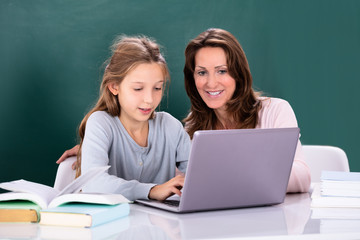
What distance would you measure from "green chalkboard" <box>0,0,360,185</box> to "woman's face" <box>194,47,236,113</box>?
17.5 inches

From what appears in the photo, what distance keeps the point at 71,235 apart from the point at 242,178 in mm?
534

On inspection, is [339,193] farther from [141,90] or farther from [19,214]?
[19,214]

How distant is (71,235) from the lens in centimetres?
118

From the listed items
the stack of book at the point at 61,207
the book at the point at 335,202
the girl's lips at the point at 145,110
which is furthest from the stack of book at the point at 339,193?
the girl's lips at the point at 145,110

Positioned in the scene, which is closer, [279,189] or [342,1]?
[279,189]

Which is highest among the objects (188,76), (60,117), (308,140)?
(188,76)

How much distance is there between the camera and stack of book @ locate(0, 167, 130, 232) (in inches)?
50.1

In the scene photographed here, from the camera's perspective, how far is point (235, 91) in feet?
8.54

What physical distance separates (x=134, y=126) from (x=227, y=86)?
63 centimetres

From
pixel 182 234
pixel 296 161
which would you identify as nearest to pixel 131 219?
pixel 182 234

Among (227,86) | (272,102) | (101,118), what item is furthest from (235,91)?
(101,118)

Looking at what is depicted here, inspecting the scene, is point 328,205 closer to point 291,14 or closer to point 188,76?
point 188,76

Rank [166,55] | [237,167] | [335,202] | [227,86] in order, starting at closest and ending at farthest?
1. [237,167]
2. [335,202]
3. [227,86]
4. [166,55]

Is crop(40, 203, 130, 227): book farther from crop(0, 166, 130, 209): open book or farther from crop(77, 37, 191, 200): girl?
crop(77, 37, 191, 200): girl
